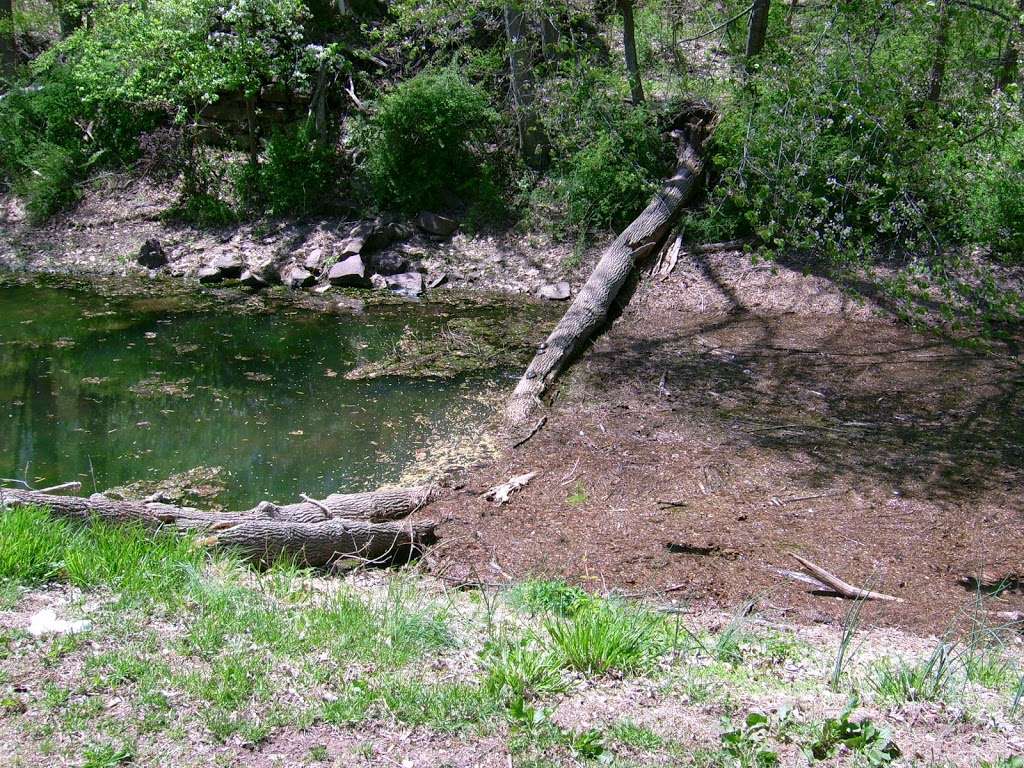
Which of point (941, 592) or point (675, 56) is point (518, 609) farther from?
point (675, 56)

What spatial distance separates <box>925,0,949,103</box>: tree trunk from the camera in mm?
8703

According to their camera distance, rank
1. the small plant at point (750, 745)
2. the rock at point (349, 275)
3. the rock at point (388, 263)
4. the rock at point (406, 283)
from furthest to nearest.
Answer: the rock at point (388, 263) < the rock at point (349, 275) < the rock at point (406, 283) < the small plant at point (750, 745)

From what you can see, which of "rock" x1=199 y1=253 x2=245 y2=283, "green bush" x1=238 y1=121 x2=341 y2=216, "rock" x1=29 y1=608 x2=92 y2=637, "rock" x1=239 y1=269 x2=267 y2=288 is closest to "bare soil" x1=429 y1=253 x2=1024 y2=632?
"rock" x1=29 y1=608 x2=92 y2=637

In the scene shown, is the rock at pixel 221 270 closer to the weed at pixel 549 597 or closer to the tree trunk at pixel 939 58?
the tree trunk at pixel 939 58

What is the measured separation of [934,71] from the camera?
34.4 feet

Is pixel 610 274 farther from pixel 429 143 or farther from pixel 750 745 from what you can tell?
pixel 750 745

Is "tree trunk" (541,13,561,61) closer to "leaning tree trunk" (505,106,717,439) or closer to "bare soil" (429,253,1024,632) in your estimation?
"leaning tree trunk" (505,106,717,439)

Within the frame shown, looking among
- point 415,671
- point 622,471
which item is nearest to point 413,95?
point 622,471

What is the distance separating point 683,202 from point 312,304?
5591 mm

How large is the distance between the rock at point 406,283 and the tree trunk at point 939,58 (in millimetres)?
7094

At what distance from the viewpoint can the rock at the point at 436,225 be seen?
14070mm

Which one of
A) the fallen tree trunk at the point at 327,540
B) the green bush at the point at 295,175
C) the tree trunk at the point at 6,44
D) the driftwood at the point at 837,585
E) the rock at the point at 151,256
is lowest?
the driftwood at the point at 837,585

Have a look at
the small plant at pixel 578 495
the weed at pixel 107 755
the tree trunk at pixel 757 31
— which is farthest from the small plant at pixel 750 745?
the tree trunk at pixel 757 31

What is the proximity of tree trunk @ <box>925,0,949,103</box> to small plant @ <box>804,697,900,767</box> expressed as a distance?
6.79 meters
